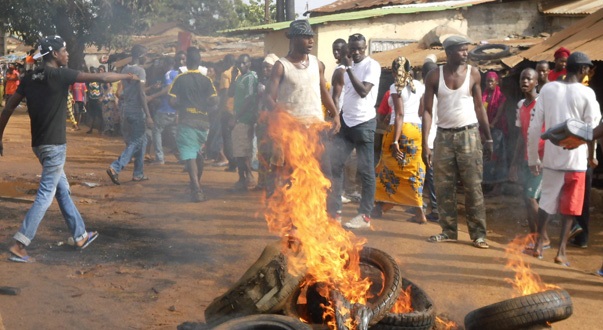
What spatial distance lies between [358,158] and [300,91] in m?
1.24

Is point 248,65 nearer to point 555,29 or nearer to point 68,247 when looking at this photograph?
point 68,247

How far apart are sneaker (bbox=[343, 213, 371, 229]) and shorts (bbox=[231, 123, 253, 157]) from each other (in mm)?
3299

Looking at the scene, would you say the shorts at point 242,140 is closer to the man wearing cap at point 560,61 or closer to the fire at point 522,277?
the man wearing cap at point 560,61

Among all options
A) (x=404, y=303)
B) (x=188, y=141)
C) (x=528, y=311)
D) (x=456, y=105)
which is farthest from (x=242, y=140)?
(x=528, y=311)

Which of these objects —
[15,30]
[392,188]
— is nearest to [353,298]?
[392,188]

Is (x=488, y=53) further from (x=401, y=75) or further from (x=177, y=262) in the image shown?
(x=177, y=262)

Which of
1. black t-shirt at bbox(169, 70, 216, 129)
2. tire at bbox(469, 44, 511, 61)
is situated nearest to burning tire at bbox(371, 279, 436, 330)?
black t-shirt at bbox(169, 70, 216, 129)

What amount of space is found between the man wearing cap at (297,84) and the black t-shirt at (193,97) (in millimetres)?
2979

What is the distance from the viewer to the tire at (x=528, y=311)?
499 cm

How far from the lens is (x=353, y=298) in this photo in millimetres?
5078

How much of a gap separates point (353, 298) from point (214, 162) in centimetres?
1023

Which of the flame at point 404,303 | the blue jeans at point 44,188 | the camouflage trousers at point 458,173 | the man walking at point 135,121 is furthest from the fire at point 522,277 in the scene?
the man walking at point 135,121

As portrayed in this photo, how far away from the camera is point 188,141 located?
33.8 feet

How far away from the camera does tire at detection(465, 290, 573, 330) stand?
4988 millimetres
